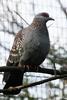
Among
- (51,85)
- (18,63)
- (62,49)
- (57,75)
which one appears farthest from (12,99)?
(57,75)

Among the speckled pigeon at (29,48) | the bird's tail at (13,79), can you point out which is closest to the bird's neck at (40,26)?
the speckled pigeon at (29,48)

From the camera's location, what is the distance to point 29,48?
7.03 feet

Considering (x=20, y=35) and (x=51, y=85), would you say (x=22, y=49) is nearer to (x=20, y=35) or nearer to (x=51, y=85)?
(x=20, y=35)

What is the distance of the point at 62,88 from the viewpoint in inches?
125

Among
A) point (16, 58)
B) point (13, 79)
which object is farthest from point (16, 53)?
point (13, 79)

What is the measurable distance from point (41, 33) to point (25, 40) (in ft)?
0.28

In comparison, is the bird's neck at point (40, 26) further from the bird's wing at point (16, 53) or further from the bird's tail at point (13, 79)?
the bird's tail at point (13, 79)

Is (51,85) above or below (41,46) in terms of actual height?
below

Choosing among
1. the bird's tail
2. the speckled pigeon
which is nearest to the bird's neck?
the speckled pigeon

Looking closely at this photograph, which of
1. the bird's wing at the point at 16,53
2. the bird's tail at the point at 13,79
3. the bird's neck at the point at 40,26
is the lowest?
the bird's tail at the point at 13,79

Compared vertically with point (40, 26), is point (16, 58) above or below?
below

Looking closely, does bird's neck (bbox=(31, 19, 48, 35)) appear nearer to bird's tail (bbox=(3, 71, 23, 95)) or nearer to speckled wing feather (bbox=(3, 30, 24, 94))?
speckled wing feather (bbox=(3, 30, 24, 94))

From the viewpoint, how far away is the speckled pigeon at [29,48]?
6.98 ft

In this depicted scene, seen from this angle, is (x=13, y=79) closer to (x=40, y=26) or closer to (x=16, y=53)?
(x=16, y=53)
